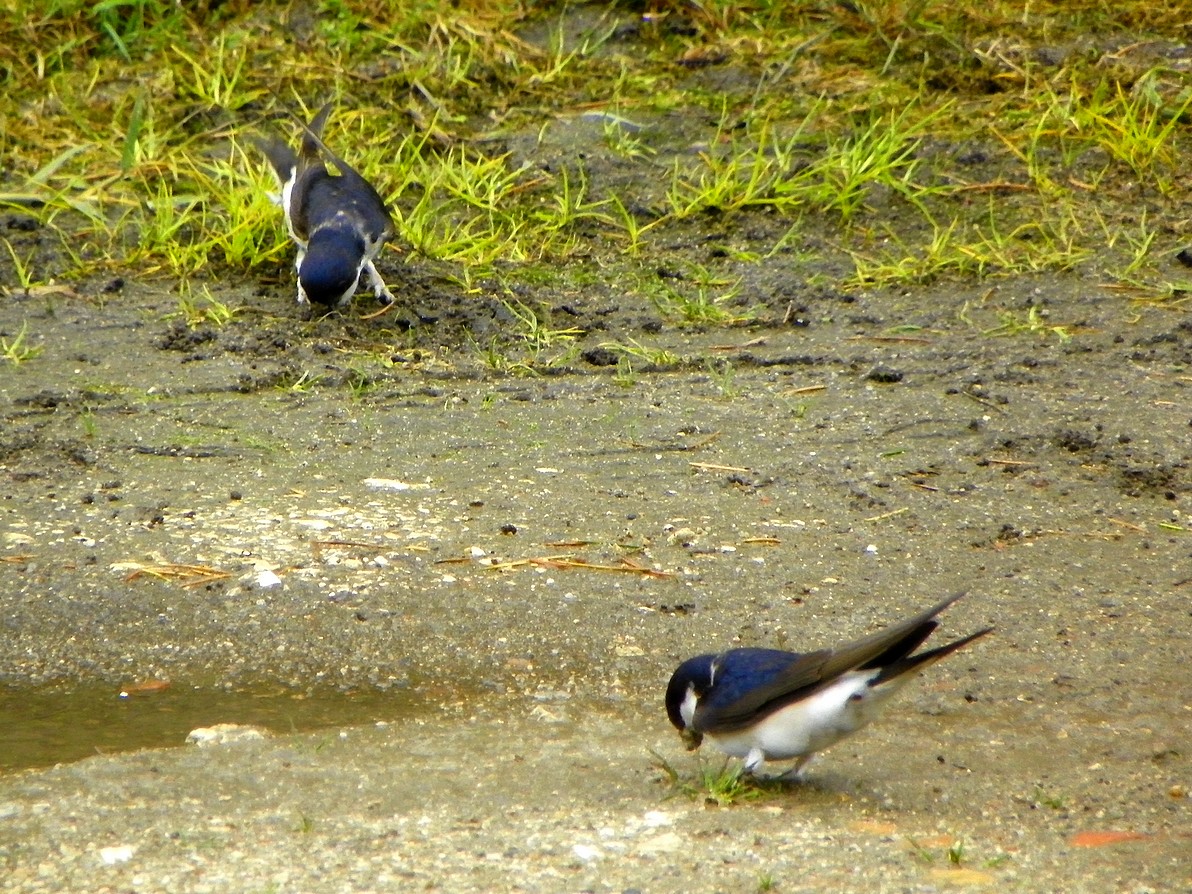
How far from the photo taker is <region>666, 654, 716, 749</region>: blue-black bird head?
11.7 feet

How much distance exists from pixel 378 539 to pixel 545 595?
0.60 metres

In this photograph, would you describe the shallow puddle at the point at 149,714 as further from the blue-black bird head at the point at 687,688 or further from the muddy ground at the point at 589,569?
the blue-black bird head at the point at 687,688

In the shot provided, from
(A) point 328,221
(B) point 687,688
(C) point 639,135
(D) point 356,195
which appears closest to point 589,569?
(B) point 687,688

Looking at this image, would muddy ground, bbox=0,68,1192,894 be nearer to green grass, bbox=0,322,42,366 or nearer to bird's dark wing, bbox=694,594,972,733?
green grass, bbox=0,322,42,366

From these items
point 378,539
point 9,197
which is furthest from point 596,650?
point 9,197

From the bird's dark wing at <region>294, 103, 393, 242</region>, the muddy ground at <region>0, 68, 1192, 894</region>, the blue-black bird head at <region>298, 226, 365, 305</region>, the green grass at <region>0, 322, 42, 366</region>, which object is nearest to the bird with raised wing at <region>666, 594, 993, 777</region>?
the muddy ground at <region>0, 68, 1192, 894</region>

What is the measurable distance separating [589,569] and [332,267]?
7.92 feet

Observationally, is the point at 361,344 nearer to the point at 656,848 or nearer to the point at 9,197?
the point at 9,197

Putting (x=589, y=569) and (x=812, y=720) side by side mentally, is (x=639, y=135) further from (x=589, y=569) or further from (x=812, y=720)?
(x=812, y=720)

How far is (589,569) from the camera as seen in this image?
4.59 meters

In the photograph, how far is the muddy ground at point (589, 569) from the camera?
3.17m

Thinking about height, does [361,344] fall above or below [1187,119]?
below

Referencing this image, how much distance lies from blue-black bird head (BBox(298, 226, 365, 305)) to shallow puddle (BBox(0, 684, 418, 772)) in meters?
2.78

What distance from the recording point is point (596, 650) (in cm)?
419
